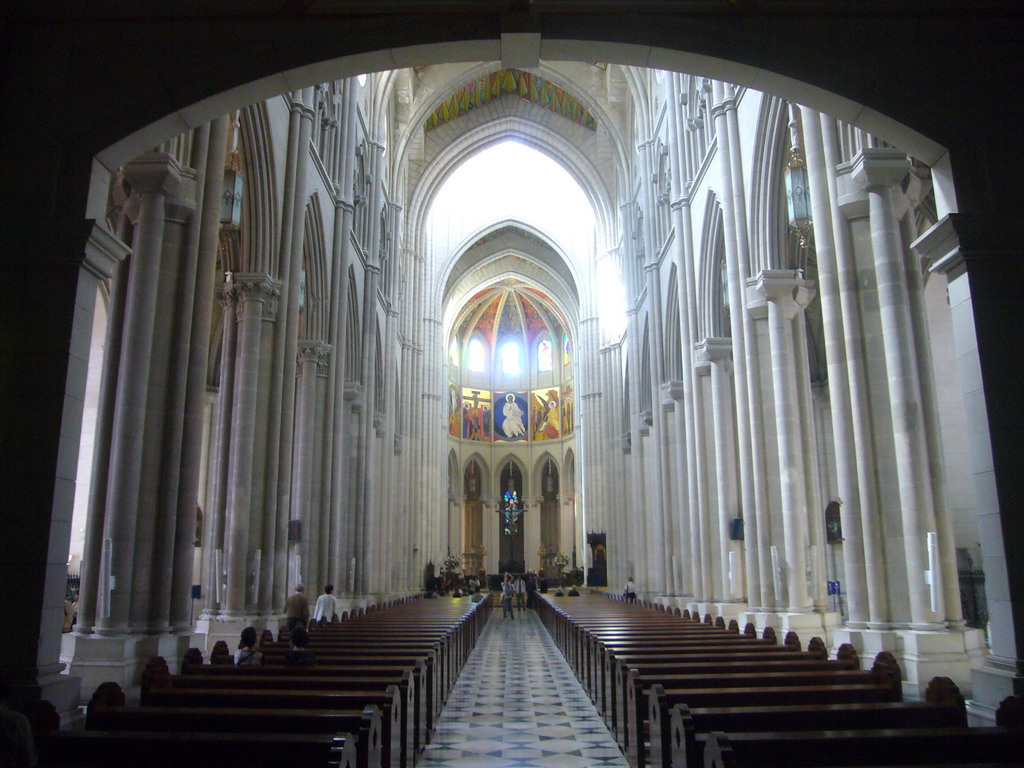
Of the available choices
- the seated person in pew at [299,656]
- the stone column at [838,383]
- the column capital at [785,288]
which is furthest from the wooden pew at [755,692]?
the column capital at [785,288]

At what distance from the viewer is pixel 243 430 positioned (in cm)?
1504

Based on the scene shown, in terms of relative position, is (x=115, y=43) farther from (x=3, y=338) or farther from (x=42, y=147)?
(x=3, y=338)

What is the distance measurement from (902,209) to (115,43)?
9264 millimetres

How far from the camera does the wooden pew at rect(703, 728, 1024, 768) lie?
473 cm

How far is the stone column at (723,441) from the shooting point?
18359 millimetres

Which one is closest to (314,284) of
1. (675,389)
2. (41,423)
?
(675,389)

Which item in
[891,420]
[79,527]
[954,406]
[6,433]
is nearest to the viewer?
[6,433]

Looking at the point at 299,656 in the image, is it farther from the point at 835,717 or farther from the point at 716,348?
the point at 716,348

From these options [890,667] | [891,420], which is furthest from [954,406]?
[890,667]

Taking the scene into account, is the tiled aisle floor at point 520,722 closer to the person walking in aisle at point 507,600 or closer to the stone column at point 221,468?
the stone column at point 221,468

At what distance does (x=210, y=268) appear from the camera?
1141 cm

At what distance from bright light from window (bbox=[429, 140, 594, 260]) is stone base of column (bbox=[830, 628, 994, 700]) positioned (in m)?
38.6

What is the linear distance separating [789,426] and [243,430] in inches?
381

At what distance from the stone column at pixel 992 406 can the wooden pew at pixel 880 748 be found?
1.35m
